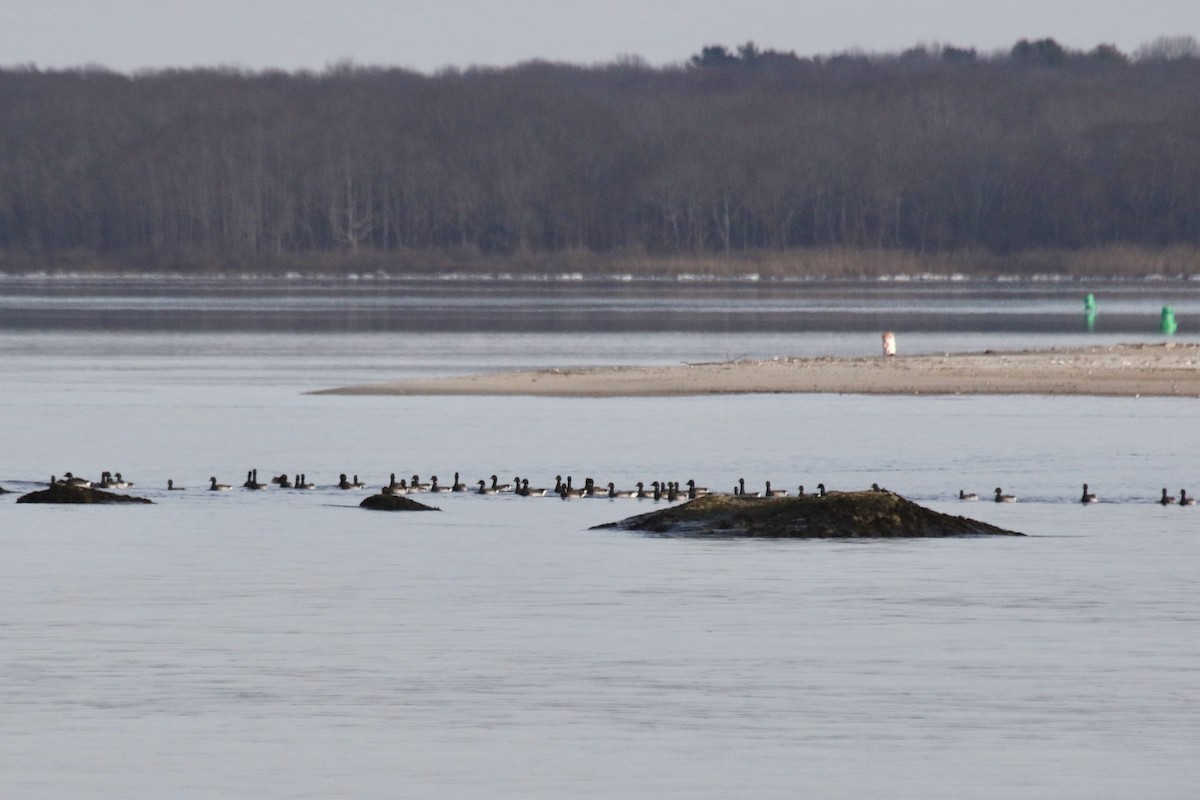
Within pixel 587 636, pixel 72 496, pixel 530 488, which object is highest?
pixel 72 496

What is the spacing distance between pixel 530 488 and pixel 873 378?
25.3 meters

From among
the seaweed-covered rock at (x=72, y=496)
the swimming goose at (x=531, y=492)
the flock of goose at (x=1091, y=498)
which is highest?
the seaweed-covered rock at (x=72, y=496)

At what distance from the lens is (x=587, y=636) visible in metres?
18.3

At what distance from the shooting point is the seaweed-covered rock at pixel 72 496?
92.7 feet

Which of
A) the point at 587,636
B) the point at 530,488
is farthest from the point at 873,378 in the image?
the point at 587,636

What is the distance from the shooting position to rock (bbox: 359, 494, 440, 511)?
28.1m

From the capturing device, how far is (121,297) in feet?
471

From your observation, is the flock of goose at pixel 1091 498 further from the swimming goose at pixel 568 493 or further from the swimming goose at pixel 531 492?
the swimming goose at pixel 531 492

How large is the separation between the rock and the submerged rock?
4198 millimetres

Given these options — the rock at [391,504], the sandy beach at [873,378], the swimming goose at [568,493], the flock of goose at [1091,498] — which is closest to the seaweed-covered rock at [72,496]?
the rock at [391,504]

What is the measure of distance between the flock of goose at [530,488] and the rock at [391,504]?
26.8 inches

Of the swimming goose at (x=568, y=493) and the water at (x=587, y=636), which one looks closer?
the water at (x=587, y=636)

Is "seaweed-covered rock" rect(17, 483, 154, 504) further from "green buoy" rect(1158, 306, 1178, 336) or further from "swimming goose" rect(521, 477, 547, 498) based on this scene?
"green buoy" rect(1158, 306, 1178, 336)

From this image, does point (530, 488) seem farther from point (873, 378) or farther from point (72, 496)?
point (873, 378)
